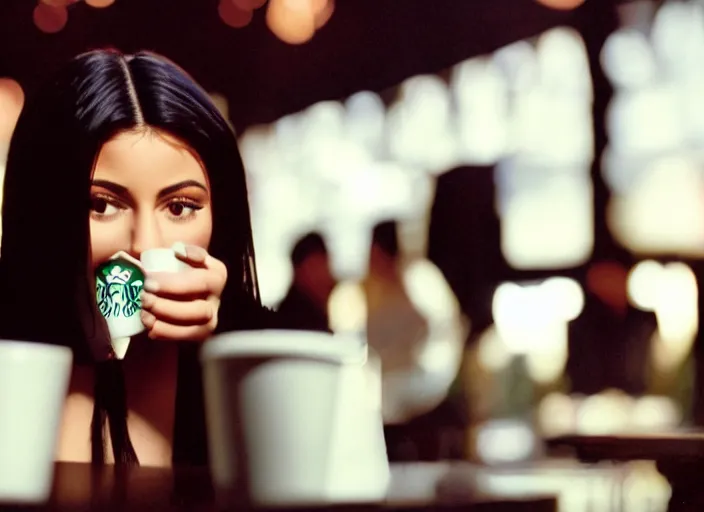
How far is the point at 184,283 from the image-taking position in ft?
3.74

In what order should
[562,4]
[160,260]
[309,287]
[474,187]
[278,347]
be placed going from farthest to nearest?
[562,4]
[474,187]
[309,287]
[160,260]
[278,347]

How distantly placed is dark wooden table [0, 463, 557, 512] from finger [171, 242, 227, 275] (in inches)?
22.7

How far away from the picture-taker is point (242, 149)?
133 cm

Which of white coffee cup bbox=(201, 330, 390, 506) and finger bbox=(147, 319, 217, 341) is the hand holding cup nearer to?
finger bbox=(147, 319, 217, 341)

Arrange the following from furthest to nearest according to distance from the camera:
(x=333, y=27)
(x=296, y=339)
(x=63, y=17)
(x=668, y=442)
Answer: (x=333, y=27) < (x=63, y=17) < (x=668, y=442) < (x=296, y=339)

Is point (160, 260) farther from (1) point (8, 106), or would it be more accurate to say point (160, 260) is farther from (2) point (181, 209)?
(1) point (8, 106)

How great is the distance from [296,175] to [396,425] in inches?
17.2

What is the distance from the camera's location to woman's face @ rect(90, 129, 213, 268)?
1128 millimetres

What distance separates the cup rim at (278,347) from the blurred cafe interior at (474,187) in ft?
2.78

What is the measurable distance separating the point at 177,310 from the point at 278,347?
0.78 metres

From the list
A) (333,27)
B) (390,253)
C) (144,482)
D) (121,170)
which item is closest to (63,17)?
(121,170)

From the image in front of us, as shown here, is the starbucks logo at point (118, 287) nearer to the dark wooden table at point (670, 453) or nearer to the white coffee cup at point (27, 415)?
the dark wooden table at point (670, 453)

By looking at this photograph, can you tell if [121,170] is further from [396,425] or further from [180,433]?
[396,425]

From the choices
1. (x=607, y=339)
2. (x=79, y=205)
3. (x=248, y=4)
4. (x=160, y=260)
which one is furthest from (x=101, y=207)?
(x=607, y=339)
